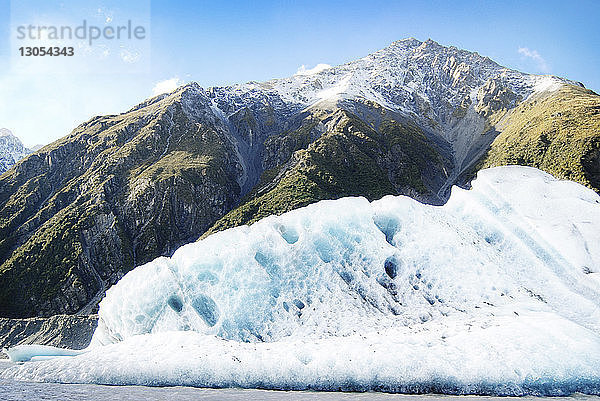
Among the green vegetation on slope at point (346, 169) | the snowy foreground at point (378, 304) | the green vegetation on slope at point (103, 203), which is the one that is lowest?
the green vegetation on slope at point (103, 203)

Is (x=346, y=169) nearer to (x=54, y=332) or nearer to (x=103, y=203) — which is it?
(x=103, y=203)

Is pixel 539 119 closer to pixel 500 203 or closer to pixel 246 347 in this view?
pixel 500 203

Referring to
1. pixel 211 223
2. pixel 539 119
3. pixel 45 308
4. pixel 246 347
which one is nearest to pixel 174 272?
pixel 246 347

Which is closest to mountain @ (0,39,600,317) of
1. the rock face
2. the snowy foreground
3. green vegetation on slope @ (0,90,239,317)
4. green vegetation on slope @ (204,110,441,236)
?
green vegetation on slope @ (0,90,239,317)

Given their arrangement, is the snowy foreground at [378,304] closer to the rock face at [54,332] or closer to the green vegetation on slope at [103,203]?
the rock face at [54,332]

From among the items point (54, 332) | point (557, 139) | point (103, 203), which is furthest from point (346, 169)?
point (54, 332)

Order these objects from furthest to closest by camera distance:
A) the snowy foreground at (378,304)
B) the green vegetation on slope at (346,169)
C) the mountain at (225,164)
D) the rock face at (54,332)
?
the green vegetation on slope at (346,169) < the mountain at (225,164) < the rock face at (54,332) < the snowy foreground at (378,304)

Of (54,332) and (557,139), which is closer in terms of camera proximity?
(54,332)

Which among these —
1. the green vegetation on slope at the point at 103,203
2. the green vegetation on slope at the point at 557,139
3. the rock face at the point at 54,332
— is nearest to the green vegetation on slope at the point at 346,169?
the green vegetation on slope at the point at 103,203
